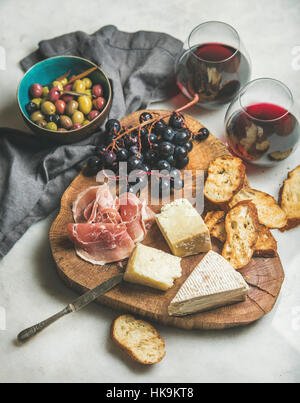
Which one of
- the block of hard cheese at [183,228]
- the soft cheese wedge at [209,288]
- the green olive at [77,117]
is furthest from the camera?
the green olive at [77,117]

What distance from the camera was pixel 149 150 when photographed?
1852 mm

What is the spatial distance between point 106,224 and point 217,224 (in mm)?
471

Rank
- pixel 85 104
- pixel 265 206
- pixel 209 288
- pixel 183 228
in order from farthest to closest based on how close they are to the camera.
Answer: pixel 85 104
pixel 265 206
pixel 183 228
pixel 209 288

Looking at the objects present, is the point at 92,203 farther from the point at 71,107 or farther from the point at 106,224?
the point at 71,107

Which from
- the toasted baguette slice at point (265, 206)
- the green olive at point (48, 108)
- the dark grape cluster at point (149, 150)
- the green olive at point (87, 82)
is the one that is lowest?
the toasted baguette slice at point (265, 206)

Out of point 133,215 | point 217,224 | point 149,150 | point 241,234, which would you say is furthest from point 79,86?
point 241,234

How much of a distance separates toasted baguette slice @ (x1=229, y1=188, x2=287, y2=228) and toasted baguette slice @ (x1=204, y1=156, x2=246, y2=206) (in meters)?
0.04

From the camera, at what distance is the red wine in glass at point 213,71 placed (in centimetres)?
187

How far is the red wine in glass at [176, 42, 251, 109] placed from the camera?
6.14 ft

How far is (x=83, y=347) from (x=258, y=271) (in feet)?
2.53

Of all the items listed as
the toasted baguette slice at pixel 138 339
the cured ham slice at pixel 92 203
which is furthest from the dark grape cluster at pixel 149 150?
the toasted baguette slice at pixel 138 339

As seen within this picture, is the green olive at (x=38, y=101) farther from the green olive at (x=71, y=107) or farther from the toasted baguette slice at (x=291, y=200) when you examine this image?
the toasted baguette slice at (x=291, y=200)

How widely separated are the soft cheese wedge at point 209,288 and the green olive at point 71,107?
2.95 ft

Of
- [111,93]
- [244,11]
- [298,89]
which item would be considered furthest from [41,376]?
[244,11]
